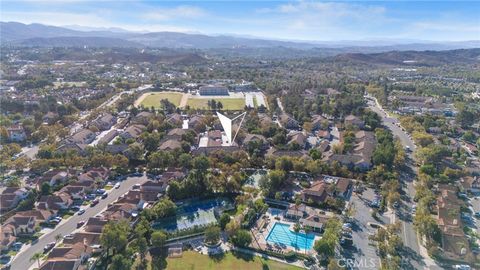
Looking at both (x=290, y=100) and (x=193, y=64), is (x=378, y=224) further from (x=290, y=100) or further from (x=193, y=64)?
(x=193, y=64)

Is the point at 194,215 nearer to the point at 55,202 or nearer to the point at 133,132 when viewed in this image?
the point at 55,202

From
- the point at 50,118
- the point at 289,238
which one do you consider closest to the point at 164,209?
the point at 289,238

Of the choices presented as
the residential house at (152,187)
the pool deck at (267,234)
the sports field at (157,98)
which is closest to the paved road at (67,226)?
the residential house at (152,187)

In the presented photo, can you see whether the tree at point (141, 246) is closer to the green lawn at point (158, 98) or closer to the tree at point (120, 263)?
the tree at point (120, 263)

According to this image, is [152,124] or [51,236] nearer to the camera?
[51,236]

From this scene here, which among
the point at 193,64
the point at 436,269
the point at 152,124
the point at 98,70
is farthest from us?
the point at 193,64

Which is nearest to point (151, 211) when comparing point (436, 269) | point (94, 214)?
point (94, 214)

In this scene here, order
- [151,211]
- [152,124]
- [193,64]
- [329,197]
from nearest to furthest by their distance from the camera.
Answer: [151,211] < [329,197] < [152,124] < [193,64]
